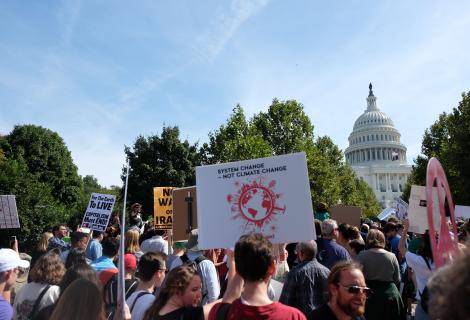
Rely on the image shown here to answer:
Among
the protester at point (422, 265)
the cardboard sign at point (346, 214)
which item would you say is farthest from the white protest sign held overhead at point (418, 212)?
the cardboard sign at point (346, 214)

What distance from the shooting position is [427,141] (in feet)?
140

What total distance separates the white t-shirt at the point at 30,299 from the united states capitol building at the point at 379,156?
5167 inches

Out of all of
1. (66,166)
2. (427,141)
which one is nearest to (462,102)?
(427,141)

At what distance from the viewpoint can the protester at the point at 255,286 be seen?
2736mm

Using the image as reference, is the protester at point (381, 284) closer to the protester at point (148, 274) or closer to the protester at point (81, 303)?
the protester at point (148, 274)

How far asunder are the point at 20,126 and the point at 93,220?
136 ft

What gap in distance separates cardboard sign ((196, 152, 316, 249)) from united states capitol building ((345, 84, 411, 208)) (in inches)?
5133

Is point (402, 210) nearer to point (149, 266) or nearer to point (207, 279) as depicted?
point (207, 279)

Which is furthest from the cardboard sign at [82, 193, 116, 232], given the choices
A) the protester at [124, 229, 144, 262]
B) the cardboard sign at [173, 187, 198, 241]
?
the cardboard sign at [173, 187, 198, 241]

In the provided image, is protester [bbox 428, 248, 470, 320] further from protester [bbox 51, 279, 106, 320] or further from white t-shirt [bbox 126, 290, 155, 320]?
white t-shirt [bbox 126, 290, 155, 320]

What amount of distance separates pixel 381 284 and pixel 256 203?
94.6 inches

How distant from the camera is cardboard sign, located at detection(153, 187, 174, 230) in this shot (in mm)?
10039

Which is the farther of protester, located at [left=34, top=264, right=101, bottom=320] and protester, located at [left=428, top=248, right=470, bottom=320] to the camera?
protester, located at [left=34, top=264, right=101, bottom=320]

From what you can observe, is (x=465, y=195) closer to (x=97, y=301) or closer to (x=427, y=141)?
(x=427, y=141)
